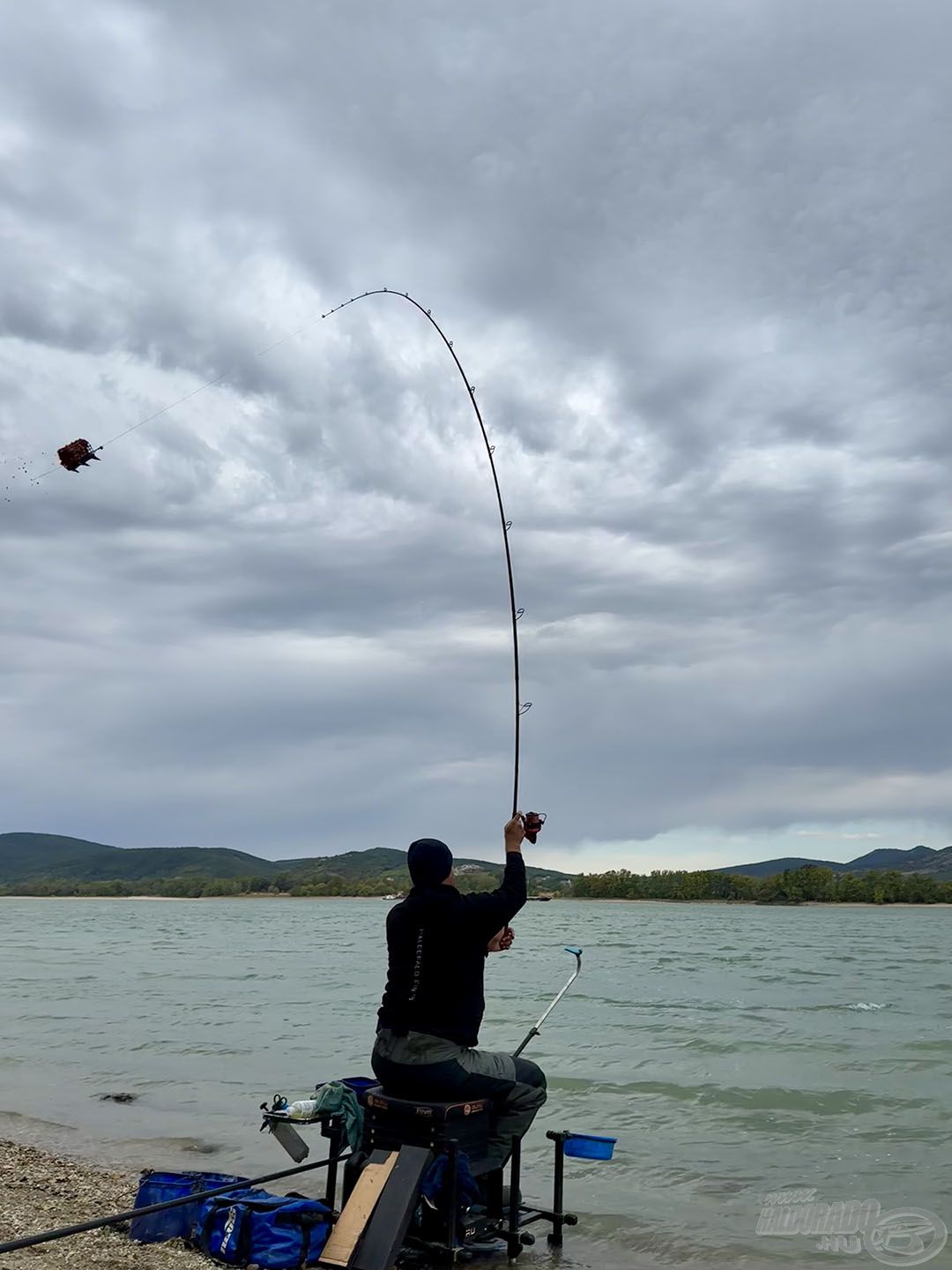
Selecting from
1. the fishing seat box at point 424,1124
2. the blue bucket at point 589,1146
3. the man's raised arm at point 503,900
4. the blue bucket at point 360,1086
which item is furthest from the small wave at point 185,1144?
the man's raised arm at point 503,900

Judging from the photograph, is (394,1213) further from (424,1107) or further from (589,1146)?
(589,1146)

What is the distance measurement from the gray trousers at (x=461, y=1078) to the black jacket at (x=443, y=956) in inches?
2.5

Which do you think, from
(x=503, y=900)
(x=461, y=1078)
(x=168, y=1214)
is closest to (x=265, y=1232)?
(x=168, y=1214)

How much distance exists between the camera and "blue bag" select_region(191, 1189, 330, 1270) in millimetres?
5234

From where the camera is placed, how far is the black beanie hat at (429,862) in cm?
516

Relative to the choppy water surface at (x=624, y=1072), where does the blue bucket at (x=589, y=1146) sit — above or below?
above

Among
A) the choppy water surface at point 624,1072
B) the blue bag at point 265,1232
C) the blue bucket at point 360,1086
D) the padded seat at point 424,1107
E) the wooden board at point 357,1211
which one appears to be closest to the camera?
the wooden board at point 357,1211

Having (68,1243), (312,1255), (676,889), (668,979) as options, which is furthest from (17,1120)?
(676,889)

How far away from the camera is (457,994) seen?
5098mm

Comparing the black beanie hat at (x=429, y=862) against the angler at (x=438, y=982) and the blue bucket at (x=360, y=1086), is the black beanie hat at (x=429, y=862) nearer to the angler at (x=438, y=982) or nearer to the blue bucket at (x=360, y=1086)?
the angler at (x=438, y=982)

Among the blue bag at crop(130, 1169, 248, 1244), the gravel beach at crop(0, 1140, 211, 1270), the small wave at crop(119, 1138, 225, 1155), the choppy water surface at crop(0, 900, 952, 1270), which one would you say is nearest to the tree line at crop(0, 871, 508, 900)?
the choppy water surface at crop(0, 900, 952, 1270)

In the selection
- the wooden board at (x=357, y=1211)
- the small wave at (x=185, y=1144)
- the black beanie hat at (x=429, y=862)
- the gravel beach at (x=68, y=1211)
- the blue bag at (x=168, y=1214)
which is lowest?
the small wave at (x=185, y=1144)

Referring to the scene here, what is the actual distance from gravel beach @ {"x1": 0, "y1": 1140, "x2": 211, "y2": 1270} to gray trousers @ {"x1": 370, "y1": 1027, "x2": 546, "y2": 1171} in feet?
4.39

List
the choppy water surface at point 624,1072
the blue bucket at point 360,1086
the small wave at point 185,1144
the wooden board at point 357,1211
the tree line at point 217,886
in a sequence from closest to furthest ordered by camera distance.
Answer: the wooden board at point 357,1211, the blue bucket at point 360,1086, the choppy water surface at point 624,1072, the small wave at point 185,1144, the tree line at point 217,886
